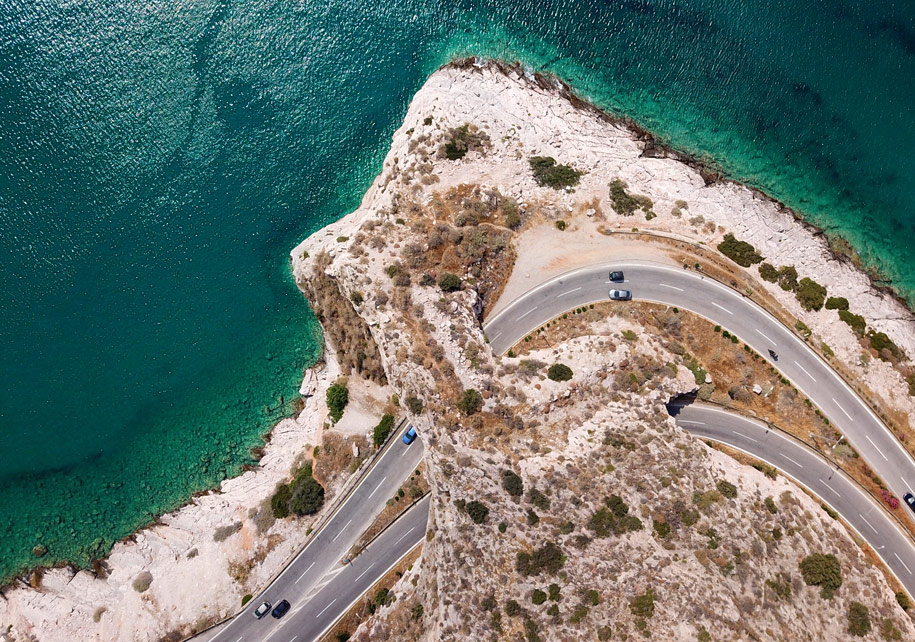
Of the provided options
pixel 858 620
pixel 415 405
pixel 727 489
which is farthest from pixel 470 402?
pixel 858 620

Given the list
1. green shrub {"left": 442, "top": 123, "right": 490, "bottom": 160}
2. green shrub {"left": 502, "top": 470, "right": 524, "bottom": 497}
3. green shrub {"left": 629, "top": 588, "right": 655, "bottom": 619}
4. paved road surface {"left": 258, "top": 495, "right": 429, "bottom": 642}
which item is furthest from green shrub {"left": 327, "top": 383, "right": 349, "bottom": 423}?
green shrub {"left": 629, "top": 588, "right": 655, "bottom": 619}

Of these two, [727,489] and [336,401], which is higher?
[727,489]

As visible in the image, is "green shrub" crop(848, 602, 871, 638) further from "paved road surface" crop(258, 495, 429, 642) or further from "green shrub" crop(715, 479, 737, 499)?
"paved road surface" crop(258, 495, 429, 642)

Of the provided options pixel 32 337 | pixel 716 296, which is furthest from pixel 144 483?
pixel 716 296

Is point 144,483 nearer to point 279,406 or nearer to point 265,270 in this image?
point 279,406

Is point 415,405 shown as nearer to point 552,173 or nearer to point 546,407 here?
point 546,407

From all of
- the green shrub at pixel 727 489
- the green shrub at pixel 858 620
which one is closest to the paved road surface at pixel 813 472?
the green shrub at pixel 727 489

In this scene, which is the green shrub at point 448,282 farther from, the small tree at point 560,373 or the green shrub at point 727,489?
the green shrub at point 727,489

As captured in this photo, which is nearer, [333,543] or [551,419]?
[551,419]
